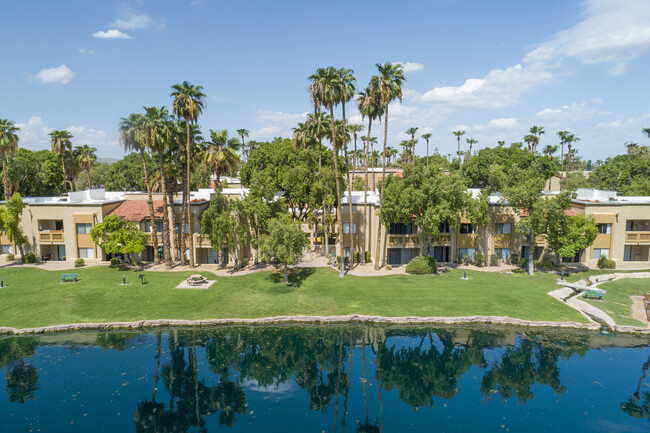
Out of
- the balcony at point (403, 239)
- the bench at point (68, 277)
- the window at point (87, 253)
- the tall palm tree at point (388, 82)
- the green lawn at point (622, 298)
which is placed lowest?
the green lawn at point (622, 298)

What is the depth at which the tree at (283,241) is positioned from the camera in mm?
40250

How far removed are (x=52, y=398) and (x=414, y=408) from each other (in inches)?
855

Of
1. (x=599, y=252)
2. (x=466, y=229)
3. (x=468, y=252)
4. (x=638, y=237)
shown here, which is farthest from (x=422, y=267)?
(x=638, y=237)

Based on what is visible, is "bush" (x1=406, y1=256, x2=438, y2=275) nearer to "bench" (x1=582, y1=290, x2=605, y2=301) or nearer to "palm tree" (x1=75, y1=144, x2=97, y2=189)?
"bench" (x1=582, y1=290, x2=605, y2=301)

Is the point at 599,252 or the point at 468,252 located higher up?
the point at 599,252

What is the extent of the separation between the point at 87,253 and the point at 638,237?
72.7 m

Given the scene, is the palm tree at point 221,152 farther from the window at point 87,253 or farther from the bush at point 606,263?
the bush at point 606,263

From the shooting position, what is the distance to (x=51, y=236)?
5153 centimetres

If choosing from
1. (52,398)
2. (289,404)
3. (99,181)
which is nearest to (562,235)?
(289,404)

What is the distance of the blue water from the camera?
2169cm

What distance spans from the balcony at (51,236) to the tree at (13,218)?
1988 millimetres

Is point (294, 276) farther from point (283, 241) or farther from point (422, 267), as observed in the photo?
point (422, 267)

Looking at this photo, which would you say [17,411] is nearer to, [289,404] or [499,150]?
[289,404]

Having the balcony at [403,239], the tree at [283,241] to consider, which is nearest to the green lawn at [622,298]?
the balcony at [403,239]
